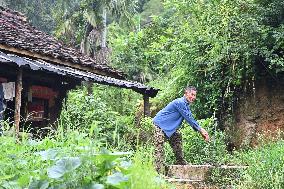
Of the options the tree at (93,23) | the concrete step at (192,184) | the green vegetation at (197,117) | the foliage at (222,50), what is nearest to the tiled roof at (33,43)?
the green vegetation at (197,117)

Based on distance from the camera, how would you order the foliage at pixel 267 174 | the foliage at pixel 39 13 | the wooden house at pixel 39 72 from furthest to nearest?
the foliage at pixel 39 13
the wooden house at pixel 39 72
the foliage at pixel 267 174

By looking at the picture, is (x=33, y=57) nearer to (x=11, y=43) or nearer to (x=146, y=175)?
(x=11, y=43)

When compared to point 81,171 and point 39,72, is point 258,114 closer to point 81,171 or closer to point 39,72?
point 39,72

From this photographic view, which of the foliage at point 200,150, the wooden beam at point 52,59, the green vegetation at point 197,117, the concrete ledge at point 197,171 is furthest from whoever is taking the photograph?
the wooden beam at point 52,59

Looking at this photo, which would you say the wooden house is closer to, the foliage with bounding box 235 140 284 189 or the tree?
the foliage with bounding box 235 140 284 189

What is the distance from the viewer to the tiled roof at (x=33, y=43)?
32.4ft

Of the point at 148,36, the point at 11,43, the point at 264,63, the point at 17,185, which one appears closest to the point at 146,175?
the point at 17,185

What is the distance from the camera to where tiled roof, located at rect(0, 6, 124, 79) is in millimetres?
9883

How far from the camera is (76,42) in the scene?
24688 millimetres

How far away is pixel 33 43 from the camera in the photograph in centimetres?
1066

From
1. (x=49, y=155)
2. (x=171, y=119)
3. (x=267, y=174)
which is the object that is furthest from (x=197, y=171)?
(x=49, y=155)

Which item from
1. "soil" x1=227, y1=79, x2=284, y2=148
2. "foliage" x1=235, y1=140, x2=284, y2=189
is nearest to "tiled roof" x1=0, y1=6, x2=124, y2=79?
"soil" x1=227, y1=79, x2=284, y2=148

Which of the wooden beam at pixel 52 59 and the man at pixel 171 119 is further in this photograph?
the wooden beam at pixel 52 59

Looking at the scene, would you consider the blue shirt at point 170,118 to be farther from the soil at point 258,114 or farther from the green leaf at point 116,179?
the green leaf at point 116,179
